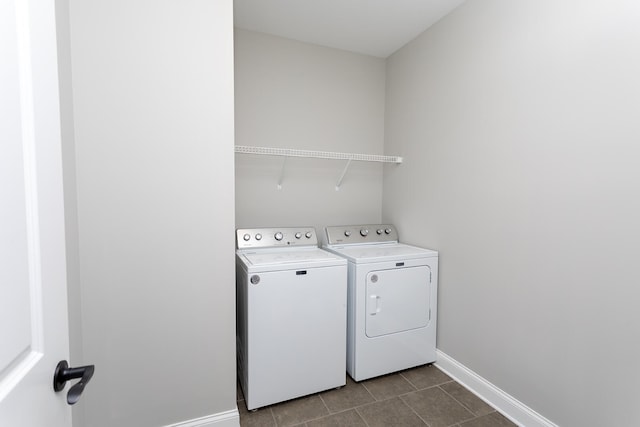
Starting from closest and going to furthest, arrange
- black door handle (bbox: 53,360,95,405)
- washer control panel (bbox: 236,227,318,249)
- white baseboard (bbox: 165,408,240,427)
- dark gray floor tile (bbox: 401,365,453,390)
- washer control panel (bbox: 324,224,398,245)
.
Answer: black door handle (bbox: 53,360,95,405)
white baseboard (bbox: 165,408,240,427)
dark gray floor tile (bbox: 401,365,453,390)
washer control panel (bbox: 236,227,318,249)
washer control panel (bbox: 324,224,398,245)

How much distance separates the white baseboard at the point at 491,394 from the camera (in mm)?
1580

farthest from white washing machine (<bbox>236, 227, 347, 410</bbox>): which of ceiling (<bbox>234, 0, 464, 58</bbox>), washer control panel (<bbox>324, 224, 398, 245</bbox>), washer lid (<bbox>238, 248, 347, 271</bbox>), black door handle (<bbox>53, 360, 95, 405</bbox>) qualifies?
ceiling (<bbox>234, 0, 464, 58</bbox>)

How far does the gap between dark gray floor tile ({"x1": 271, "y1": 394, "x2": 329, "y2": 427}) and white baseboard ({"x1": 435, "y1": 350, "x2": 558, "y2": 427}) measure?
3.18ft

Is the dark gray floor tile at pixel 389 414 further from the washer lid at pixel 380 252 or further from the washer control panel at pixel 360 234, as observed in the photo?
the washer control panel at pixel 360 234

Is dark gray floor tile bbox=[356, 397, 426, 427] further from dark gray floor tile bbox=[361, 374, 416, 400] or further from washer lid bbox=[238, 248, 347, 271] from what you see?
washer lid bbox=[238, 248, 347, 271]

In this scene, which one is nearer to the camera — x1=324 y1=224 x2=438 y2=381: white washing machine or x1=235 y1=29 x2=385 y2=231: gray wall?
x1=324 y1=224 x2=438 y2=381: white washing machine

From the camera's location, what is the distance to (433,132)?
2234 mm

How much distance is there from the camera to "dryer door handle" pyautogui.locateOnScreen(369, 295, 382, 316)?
1.99 m

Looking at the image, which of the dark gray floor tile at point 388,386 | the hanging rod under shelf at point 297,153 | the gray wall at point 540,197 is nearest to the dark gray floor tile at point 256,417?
the dark gray floor tile at point 388,386

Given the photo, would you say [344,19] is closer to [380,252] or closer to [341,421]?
[380,252]

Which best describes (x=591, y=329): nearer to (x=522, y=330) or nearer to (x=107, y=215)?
(x=522, y=330)

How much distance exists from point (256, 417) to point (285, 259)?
3.09 ft

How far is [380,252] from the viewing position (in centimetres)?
220

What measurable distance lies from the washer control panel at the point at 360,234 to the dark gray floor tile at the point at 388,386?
103 centimetres
